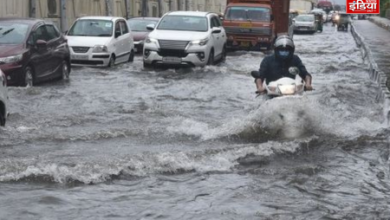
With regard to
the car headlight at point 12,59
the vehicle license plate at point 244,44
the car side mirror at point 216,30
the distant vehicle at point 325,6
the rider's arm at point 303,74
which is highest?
the rider's arm at point 303,74

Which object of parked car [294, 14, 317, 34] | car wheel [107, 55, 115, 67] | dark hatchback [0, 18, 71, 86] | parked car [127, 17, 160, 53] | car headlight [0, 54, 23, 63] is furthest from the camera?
parked car [294, 14, 317, 34]

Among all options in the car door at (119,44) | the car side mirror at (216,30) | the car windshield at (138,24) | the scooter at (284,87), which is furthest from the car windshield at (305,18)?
the scooter at (284,87)

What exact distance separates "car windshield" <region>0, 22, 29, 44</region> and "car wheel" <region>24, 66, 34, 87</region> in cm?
63

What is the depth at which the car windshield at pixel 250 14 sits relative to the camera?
2817 cm

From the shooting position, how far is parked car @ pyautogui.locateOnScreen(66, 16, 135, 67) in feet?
65.9

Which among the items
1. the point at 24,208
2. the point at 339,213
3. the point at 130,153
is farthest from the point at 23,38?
A: the point at 339,213

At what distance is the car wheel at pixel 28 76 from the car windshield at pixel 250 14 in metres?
13.9

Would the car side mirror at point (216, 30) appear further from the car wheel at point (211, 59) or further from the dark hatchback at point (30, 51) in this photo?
the dark hatchback at point (30, 51)

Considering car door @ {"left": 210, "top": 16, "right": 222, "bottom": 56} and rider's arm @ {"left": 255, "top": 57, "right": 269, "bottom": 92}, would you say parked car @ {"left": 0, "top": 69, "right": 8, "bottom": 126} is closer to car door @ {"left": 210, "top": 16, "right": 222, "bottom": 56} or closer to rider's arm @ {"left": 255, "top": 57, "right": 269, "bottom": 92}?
rider's arm @ {"left": 255, "top": 57, "right": 269, "bottom": 92}

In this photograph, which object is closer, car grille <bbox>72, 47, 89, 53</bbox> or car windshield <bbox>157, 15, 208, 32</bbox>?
car grille <bbox>72, 47, 89, 53</bbox>

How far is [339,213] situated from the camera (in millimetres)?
6523

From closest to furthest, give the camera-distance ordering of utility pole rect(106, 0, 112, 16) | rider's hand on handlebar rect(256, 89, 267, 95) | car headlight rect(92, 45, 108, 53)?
rider's hand on handlebar rect(256, 89, 267, 95) → car headlight rect(92, 45, 108, 53) → utility pole rect(106, 0, 112, 16)

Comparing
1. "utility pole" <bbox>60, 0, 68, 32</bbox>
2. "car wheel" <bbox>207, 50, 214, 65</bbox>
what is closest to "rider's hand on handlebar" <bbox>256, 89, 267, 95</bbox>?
"car wheel" <bbox>207, 50, 214, 65</bbox>

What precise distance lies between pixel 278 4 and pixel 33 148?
2332 centimetres
